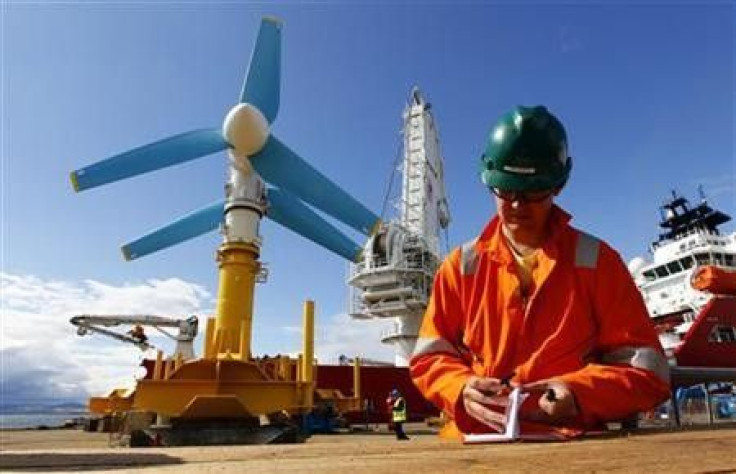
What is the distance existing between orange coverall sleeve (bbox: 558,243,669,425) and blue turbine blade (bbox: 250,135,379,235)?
14578 mm

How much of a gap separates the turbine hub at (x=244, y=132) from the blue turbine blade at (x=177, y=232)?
344 cm

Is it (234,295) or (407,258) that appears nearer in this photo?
(234,295)

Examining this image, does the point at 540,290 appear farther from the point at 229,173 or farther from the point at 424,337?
the point at 229,173

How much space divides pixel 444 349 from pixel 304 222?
55.4ft

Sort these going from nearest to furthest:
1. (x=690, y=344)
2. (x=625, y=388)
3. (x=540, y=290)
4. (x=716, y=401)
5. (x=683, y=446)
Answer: (x=683, y=446) → (x=625, y=388) → (x=540, y=290) → (x=690, y=344) → (x=716, y=401)

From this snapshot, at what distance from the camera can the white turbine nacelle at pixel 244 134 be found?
15.8 metres

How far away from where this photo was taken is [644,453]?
52.2 inches

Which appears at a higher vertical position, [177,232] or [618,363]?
[177,232]

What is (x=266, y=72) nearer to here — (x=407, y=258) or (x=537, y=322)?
(x=407, y=258)

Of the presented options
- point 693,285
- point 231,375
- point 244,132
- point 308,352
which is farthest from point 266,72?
point 693,285

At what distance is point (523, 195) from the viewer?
210 centimetres

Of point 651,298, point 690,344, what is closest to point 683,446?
point 690,344

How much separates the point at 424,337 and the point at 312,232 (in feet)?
55.6

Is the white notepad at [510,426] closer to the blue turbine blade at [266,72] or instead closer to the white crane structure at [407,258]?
the blue turbine blade at [266,72]
